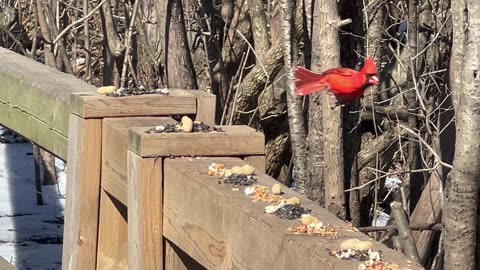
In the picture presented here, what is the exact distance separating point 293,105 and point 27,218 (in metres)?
2.11

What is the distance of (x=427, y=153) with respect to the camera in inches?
201

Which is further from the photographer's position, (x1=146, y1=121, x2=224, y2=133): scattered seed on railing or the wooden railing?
(x1=146, y1=121, x2=224, y2=133): scattered seed on railing

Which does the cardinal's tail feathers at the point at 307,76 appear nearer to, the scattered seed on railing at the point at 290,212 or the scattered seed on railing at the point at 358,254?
the scattered seed on railing at the point at 290,212

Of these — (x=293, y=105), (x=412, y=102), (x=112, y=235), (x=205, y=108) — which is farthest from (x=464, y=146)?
(x=412, y=102)

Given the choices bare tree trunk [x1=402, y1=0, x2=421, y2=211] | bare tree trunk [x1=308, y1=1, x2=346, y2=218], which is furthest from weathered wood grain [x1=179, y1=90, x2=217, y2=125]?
bare tree trunk [x1=402, y1=0, x2=421, y2=211]

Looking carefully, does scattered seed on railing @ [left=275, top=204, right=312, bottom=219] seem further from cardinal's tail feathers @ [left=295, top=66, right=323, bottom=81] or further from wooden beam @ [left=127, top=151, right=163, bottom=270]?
cardinal's tail feathers @ [left=295, top=66, right=323, bottom=81]

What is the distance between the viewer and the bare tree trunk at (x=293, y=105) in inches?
171

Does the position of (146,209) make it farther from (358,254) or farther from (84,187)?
(358,254)

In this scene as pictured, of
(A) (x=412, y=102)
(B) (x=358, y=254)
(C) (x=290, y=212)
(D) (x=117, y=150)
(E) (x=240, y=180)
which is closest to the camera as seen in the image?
(B) (x=358, y=254)

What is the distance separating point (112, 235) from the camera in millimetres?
2316

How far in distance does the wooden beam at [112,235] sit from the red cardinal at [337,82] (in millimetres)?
510

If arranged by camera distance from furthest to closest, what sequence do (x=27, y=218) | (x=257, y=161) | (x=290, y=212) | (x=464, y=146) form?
(x=27, y=218) < (x=464, y=146) < (x=257, y=161) < (x=290, y=212)

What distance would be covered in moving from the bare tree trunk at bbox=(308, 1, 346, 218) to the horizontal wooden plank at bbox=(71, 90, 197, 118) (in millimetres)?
2119

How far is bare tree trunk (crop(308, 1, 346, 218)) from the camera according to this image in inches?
170
